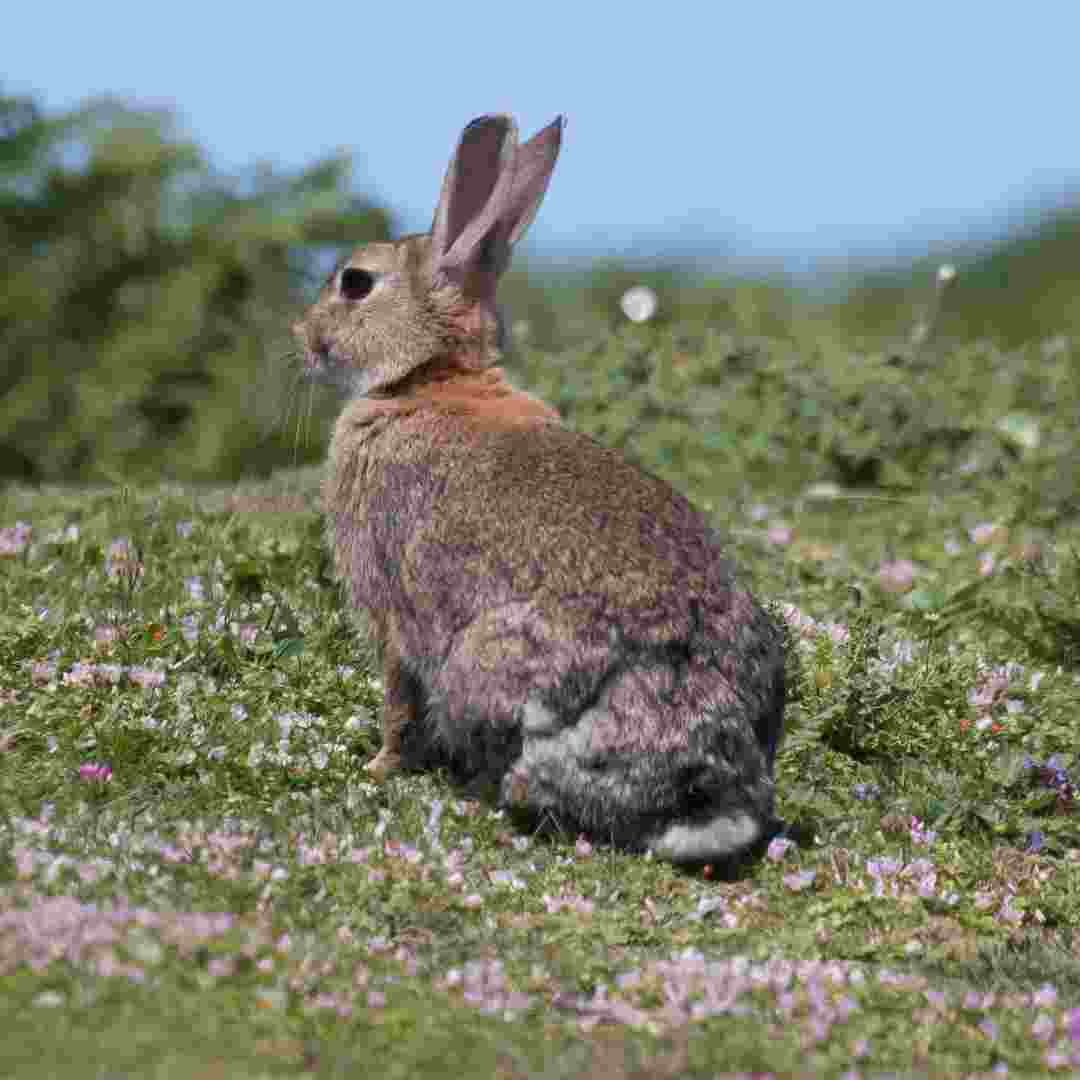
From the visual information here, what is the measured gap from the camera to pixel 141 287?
18297mm

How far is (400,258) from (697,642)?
263 cm

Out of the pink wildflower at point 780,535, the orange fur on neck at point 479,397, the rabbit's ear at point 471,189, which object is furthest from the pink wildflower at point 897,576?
the rabbit's ear at point 471,189

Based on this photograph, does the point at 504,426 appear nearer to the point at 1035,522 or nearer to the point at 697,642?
the point at 697,642

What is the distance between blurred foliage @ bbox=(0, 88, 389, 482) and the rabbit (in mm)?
9478

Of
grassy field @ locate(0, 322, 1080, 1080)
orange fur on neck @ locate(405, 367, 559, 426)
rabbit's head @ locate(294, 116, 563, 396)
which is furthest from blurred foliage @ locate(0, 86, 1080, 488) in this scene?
orange fur on neck @ locate(405, 367, 559, 426)

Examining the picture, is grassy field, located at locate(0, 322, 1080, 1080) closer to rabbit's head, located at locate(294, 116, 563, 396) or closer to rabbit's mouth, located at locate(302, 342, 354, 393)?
rabbit's mouth, located at locate(302, 342, 354, 393)

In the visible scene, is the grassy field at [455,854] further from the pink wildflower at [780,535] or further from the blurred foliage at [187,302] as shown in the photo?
the blurred foliage at [187,302]

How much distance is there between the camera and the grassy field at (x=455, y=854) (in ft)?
17.5

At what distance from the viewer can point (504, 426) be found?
820 cm

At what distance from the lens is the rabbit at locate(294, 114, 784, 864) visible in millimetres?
7285

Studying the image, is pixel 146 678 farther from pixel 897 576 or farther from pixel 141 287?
pixel 141 287

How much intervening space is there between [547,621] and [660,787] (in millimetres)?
731

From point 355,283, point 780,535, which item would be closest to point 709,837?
point 355,283

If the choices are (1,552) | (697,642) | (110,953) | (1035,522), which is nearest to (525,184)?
(697,642)
